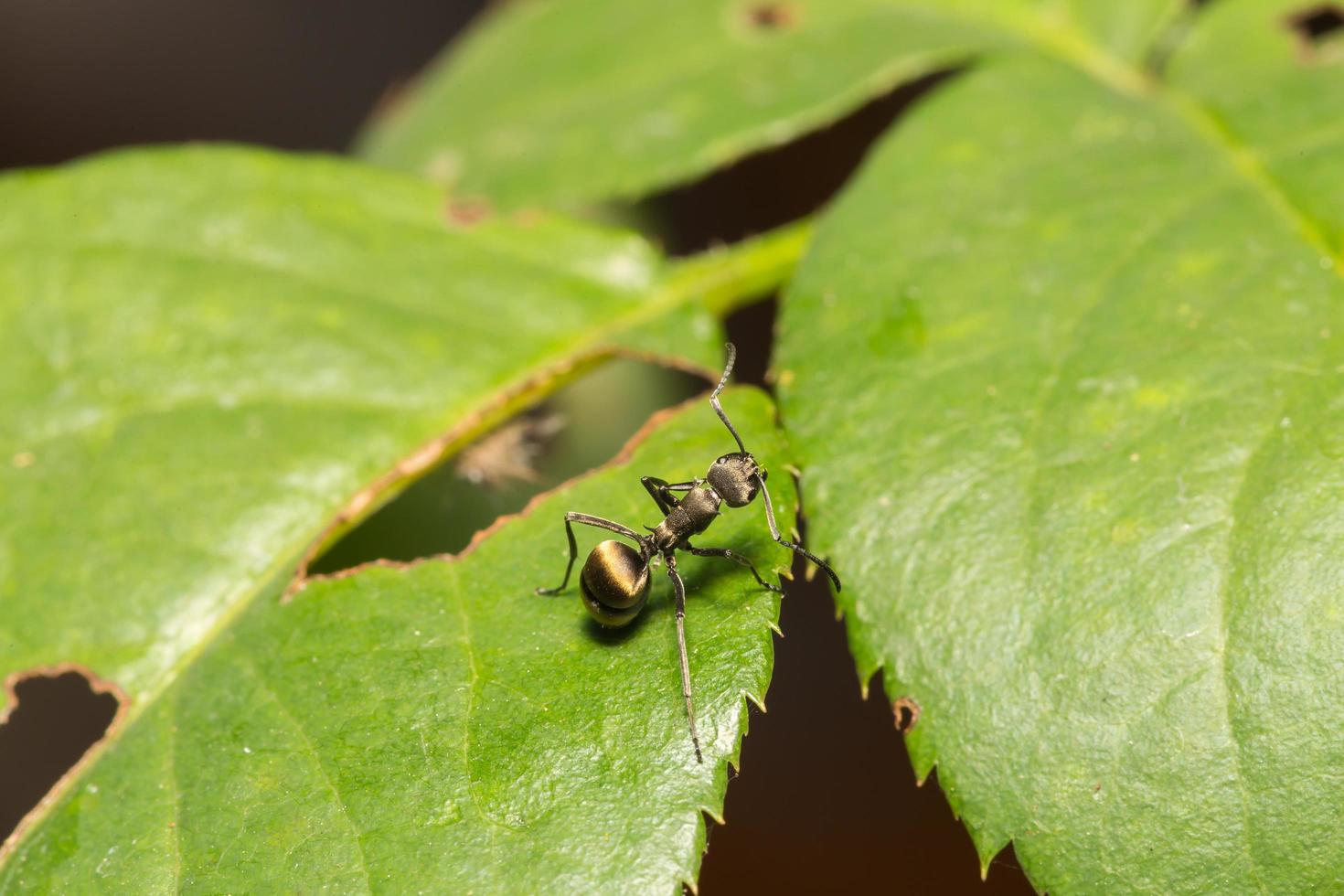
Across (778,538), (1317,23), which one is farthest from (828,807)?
(1317,23)

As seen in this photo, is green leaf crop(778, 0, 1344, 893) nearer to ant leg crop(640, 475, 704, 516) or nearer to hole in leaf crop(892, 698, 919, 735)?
hole in leaf crop(892, 698, 919, 735)

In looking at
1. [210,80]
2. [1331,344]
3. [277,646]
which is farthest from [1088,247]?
[210,80]

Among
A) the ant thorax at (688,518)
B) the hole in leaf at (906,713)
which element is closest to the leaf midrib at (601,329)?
the ant thorax at (688,518)

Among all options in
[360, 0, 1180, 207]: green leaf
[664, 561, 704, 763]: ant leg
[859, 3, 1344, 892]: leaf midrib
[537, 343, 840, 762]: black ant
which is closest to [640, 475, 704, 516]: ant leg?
[537, 343, 840, 762]: black ant

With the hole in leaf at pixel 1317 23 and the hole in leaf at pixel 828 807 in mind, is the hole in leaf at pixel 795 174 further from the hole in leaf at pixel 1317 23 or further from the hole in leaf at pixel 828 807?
the hole in leaf at pixel 828 807

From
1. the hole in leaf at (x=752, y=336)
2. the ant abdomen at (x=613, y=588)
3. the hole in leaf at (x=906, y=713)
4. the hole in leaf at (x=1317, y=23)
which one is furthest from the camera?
the hole in leaf at (x=1317, y=23)

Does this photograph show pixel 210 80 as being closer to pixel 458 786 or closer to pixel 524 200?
pixel 524 200

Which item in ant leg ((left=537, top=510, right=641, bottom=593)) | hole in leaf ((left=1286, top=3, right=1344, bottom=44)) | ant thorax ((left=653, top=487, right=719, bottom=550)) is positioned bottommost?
ant thorax ((left=653, top=487, right=719, bottom=550))
